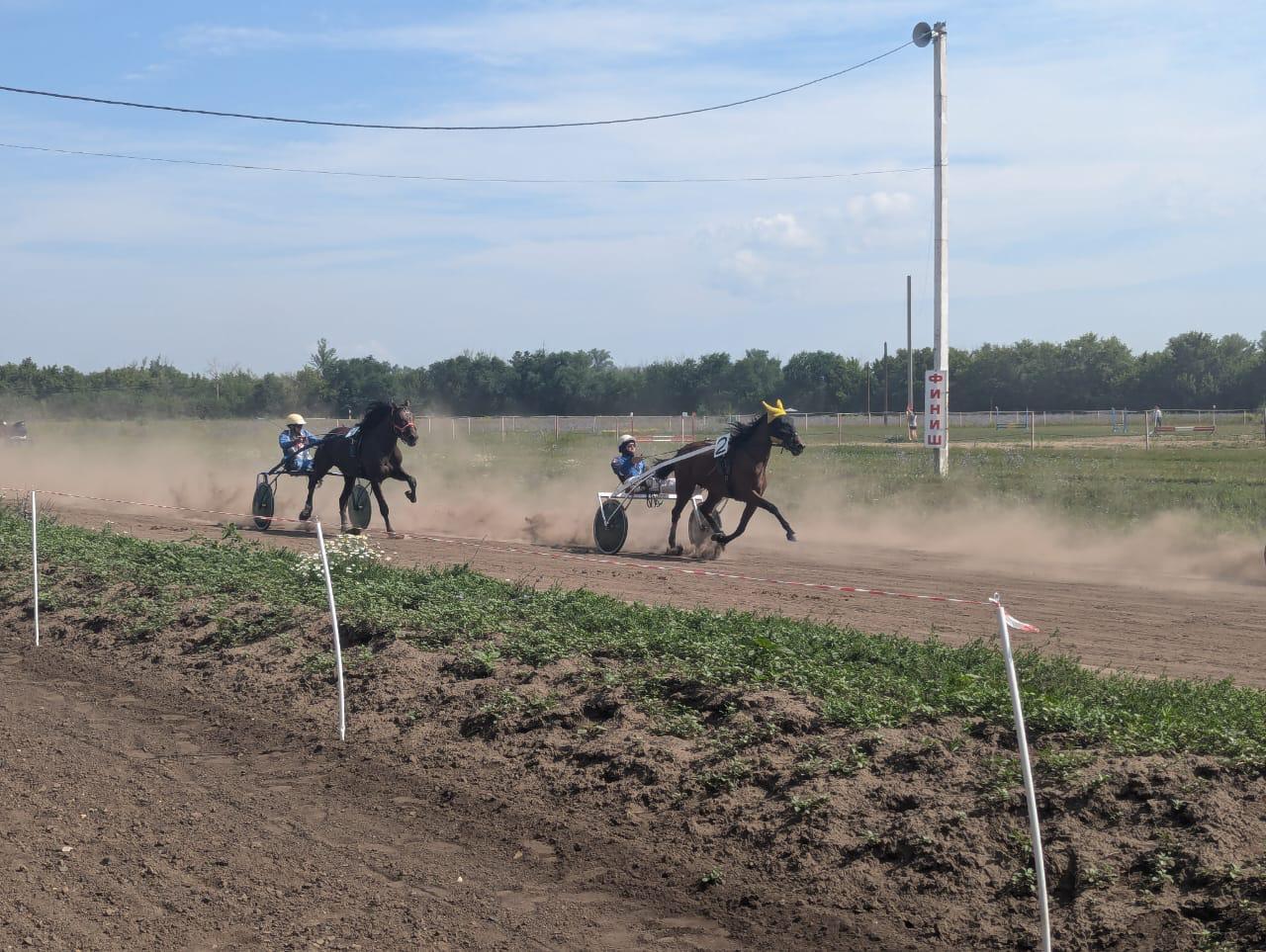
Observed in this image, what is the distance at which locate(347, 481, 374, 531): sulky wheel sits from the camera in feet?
76.7

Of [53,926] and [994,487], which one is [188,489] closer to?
[994,487]

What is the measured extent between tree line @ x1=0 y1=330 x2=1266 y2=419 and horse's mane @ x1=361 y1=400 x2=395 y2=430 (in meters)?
53.4

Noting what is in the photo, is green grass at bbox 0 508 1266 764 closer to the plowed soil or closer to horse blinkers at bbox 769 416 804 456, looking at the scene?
the plowed soil

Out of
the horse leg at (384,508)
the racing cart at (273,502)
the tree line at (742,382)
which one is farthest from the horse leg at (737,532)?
the tree line at (742,382)

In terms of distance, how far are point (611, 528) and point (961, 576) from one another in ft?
19.3

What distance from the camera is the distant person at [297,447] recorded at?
78.9 feet

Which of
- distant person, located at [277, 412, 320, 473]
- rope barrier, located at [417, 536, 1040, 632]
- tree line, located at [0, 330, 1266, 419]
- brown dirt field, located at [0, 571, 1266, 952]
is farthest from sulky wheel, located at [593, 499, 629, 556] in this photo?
tree line, located at [0, 330, 1266, 419]

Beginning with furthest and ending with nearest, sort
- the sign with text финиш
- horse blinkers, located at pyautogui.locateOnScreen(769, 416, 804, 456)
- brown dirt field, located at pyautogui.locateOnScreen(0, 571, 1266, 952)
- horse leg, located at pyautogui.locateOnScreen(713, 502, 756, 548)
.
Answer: the sign with text финиш → horse leg, located at pyautogui.locateOnScreen(713, 502, 756, 548) → horse blinkers, located at pyautogui.locateOnScreen(769, 416, 804, 456) → brown dirt field, located at pyautogui.locateOnScreen(0, 571, 1266, 952)

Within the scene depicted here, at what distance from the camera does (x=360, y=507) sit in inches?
922

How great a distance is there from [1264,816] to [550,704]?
4.53 metres

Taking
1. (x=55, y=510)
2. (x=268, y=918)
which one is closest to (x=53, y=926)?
(x=268, y=918)

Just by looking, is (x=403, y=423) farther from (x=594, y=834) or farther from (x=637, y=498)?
(x=594, y=834)

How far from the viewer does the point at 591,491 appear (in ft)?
101

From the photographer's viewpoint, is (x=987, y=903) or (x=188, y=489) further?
(x=188, y=489)
